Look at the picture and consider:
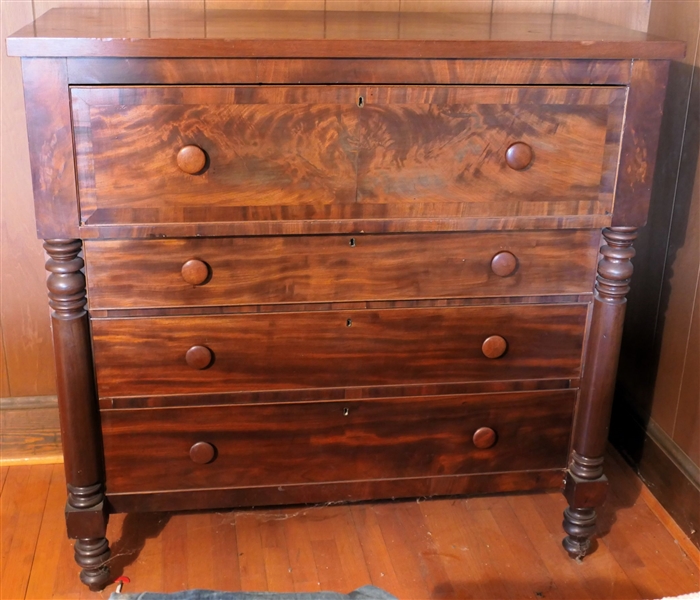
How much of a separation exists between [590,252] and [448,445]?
528mm

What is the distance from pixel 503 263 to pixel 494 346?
19 cm

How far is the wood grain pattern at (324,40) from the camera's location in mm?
1413

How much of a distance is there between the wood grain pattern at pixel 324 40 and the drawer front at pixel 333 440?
73cm

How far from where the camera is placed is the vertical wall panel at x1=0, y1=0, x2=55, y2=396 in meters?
1.96

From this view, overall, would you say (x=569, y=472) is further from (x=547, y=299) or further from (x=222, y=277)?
(x=222, y=277)

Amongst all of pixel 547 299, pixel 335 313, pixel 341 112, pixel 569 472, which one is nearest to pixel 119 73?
pixel 341 112

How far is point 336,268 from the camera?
1.65m

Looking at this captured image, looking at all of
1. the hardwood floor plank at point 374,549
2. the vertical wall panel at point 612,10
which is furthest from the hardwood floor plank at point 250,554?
the vertical wall panel at point 612,10

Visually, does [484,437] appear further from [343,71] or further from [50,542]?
[50,542]

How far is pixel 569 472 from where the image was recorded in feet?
6.21

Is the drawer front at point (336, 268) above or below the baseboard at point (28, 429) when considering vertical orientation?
above

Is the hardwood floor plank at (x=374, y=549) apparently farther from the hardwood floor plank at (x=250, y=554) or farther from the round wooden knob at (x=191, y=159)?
the round wooden knob at (x=191, y=159)

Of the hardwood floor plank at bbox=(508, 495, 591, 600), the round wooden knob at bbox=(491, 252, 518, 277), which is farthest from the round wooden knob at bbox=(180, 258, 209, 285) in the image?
the hardwood floor plank at bbox=(508, 495, 591, 600)

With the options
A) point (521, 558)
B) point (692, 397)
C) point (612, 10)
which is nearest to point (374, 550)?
point (521, 558)
